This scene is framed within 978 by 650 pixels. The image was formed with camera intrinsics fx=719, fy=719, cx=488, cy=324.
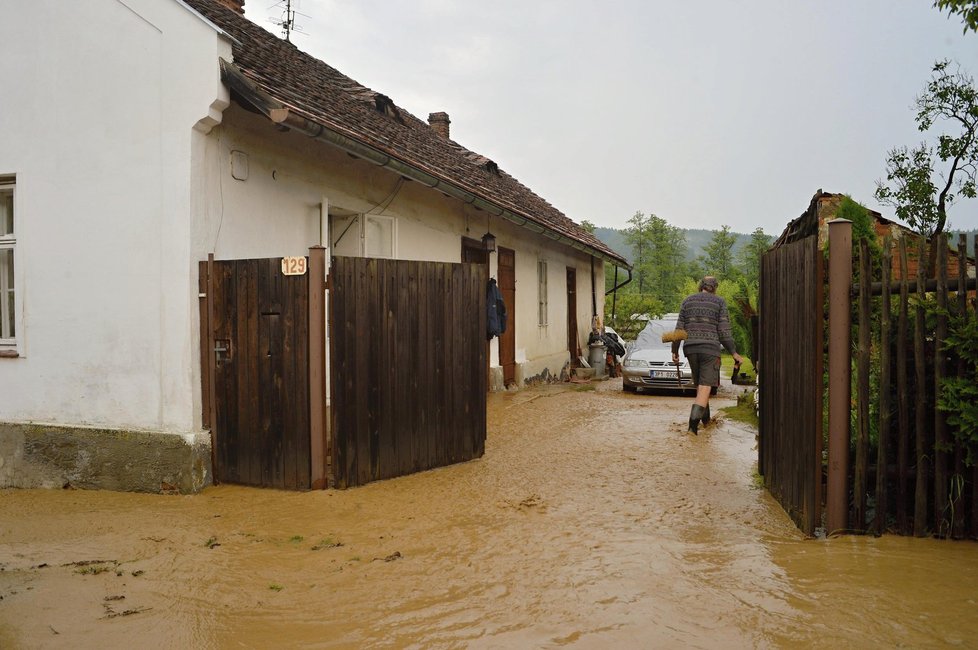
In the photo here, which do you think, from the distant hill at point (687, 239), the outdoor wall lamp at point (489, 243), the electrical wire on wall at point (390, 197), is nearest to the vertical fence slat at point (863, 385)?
the electrical wire on wall at point (390, 197)

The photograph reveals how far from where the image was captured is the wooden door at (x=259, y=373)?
228 inches

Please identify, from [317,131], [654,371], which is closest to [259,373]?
[317,131]

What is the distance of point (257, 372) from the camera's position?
5.92 meters

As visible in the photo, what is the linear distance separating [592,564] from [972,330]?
2.56m

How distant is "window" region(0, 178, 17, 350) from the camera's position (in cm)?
668

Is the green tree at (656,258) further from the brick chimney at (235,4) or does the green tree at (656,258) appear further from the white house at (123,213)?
the white house at (123,213)

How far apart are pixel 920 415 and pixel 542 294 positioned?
1190 cm

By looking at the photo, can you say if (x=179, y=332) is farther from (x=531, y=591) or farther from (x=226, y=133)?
(x=531, y=591)

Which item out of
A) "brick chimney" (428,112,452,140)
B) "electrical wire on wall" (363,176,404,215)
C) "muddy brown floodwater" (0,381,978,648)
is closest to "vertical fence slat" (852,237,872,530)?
"muddy brown floodwater" (0,381,978,648)

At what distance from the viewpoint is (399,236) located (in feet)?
31.5

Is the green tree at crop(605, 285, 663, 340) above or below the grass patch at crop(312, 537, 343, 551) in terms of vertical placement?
above

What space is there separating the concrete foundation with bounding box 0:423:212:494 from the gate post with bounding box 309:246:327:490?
0.98 metres

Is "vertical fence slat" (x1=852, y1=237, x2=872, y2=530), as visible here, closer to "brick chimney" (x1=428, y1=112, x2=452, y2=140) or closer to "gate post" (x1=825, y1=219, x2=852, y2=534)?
"gate post" (x1=825, y1=219, x2=852, y2=534)

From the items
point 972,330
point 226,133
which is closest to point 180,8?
point 226,133
